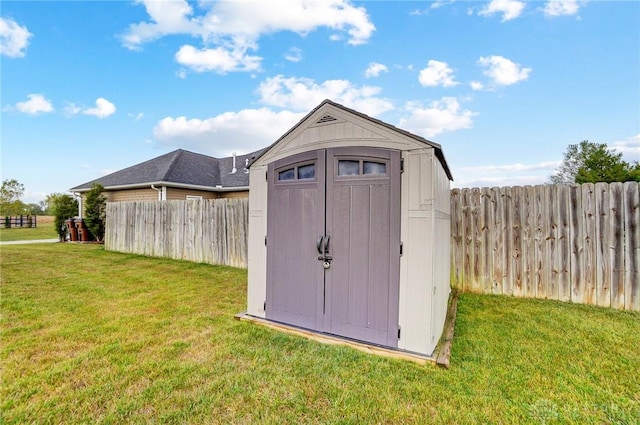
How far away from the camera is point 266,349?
2.90 metres

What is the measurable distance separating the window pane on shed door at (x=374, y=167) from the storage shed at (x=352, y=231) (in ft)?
0.04

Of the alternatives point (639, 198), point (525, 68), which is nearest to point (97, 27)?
point (525, 68)

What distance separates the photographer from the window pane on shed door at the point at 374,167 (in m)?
2.95

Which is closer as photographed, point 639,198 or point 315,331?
point 315,331

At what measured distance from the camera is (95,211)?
12.8 m

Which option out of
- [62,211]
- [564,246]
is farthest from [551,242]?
[62,211]

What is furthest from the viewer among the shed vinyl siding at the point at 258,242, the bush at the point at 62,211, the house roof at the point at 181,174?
the bush at the point at 62,211

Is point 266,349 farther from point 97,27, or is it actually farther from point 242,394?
point 97,27

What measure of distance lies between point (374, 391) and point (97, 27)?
10794 mm

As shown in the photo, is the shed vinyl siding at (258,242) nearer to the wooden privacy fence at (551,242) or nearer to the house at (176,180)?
the wooden privacy fence at (551,242)

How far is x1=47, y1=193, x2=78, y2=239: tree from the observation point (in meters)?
14.2

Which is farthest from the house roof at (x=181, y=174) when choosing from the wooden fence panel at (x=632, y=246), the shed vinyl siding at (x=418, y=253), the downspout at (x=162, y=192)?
the wooden fence panel at (x=632, y=246)

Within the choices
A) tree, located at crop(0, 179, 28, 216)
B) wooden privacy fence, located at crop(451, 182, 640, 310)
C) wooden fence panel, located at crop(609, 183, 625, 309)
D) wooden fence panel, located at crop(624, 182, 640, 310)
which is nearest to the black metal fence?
tree, located at crop(0, 179, 28, 216)

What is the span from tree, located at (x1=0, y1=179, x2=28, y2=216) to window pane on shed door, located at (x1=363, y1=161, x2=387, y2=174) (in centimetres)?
3717
